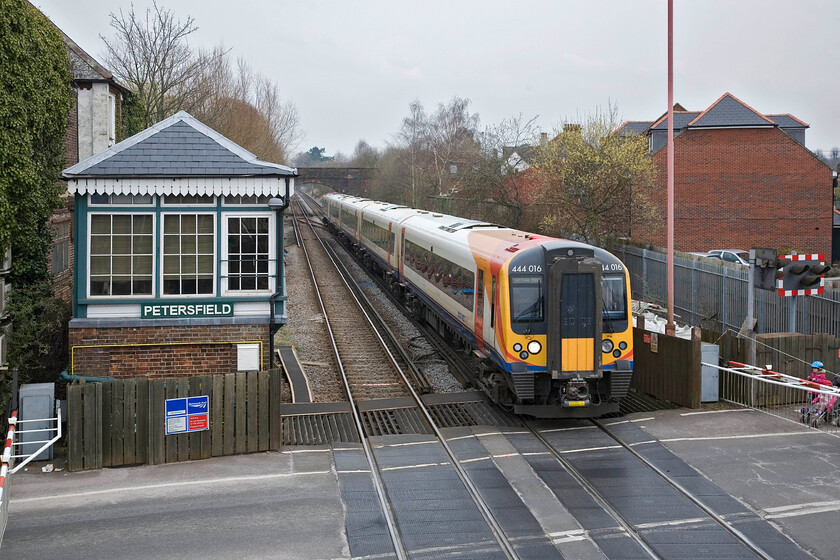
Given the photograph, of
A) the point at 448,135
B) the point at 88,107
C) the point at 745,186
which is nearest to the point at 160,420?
the point at 88,107

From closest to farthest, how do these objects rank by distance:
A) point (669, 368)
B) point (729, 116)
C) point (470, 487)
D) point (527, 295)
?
point (470, 487) → point (527, 295) → point (669, 368) → point (729, 116)

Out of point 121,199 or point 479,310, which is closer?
point 121,199

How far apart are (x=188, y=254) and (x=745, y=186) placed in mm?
28787

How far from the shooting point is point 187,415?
10219 millimetres

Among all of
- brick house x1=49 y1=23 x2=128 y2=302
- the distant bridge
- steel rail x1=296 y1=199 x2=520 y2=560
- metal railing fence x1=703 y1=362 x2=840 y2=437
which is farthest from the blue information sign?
the distant bridge

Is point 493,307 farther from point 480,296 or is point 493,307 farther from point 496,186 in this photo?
point 496,186

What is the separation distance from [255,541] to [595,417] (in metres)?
6.20

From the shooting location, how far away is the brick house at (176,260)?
1185 centimetres

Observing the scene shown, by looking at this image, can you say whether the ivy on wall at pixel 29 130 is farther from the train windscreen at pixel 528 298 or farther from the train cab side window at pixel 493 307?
the train windscreen at pixel 528 298

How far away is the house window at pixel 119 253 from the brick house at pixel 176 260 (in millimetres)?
15

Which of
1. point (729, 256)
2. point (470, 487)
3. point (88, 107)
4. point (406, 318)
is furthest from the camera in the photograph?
point (729, 256)

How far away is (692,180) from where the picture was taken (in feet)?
113

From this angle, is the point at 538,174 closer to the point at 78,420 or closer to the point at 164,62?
the point at 164,62

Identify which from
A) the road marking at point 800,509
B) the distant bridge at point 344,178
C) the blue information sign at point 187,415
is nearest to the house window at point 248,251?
the blue information sign at point 187,415
